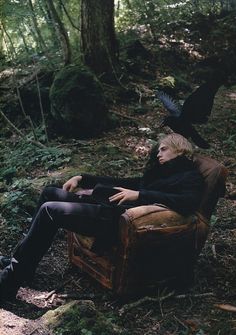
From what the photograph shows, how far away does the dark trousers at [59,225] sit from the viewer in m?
4.04

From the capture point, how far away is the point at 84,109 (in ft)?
27.7

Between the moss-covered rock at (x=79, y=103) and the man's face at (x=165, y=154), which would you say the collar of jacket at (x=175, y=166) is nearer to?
the man's face at (x=165, y=154)

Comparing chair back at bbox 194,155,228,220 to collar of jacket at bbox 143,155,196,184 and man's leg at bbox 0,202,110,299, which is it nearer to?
collar of jacket at bbox 143,155,196,184

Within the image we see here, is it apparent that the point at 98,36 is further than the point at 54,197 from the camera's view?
Yes

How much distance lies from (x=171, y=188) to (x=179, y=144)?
0.43 metres

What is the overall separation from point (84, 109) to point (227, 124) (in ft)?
9.41

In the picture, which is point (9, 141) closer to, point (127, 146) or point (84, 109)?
point (84, 109)

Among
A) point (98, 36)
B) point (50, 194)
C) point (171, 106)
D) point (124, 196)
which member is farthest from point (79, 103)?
point (124, 196)

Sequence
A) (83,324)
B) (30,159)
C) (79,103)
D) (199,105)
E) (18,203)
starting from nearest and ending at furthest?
1. (83,324)
2. (199,105)
3. (18,203)
4. (30,159)
5. (79,103)

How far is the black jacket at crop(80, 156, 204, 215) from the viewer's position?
4043mm

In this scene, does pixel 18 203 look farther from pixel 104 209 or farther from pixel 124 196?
pixel 124 196

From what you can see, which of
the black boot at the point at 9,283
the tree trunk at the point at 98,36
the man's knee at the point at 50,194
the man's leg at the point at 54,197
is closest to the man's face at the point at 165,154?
the man's leg at the point at 54,197

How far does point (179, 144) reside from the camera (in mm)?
4242

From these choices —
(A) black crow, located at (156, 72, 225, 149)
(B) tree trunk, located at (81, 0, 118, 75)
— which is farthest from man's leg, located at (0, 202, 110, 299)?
(B) tree trunk, located at (81, 0, 118, 75)
